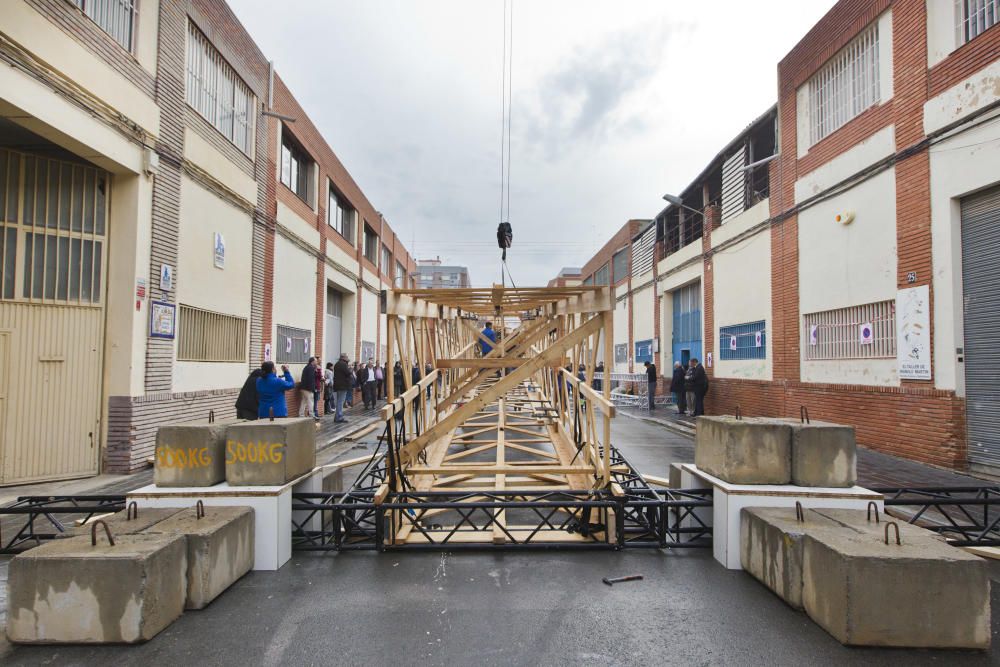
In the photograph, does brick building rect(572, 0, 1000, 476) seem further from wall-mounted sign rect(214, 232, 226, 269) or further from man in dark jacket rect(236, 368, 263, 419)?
wall-mounted sign rect(214, 232, 226, 269)

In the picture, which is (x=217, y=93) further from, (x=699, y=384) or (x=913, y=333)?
(x=699, y=384)

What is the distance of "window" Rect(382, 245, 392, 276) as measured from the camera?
25.6 m

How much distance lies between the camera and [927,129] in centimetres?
777

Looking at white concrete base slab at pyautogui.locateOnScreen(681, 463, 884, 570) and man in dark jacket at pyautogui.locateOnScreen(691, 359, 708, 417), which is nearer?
white concrete base slab at pyautogui.locateOnScreen(681, 463, 884, 570)

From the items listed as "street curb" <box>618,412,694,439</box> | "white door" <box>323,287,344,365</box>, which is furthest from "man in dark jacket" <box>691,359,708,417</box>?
"white door" <box>323,287,344,365</box>

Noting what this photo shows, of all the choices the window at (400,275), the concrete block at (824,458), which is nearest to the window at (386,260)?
the window at (400,275)

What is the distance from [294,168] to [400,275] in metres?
16.3

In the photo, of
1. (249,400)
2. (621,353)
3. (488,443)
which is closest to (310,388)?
(249,400)

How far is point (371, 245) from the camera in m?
23.5

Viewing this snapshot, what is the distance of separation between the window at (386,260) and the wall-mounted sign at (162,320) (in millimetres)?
17471

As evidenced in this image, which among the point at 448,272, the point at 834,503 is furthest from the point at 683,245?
the point at 448,272

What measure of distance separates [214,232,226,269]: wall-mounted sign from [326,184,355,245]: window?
6.94 meters

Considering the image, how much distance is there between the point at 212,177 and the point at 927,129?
12381 millimetres

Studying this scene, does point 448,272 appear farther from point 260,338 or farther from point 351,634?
point 351,634
